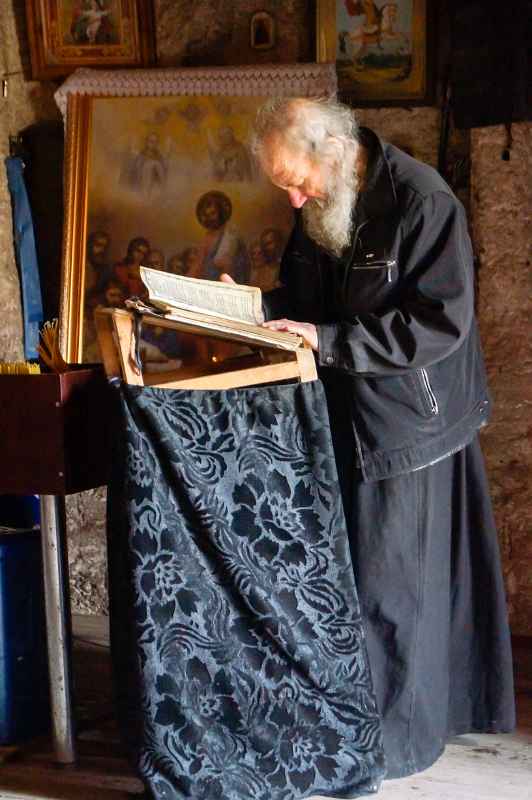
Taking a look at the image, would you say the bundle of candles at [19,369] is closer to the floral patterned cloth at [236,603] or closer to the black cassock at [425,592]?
the floral patterned cloth at [236,603]

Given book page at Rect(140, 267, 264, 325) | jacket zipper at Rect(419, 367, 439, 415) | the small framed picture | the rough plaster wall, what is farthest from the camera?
the small framed picture

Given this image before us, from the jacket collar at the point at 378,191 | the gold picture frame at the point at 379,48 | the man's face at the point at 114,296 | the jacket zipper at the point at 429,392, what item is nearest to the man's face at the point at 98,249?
the man's face at the point at 114,296

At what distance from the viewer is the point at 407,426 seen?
7.89 feet

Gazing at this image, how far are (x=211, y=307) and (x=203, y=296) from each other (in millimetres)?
37

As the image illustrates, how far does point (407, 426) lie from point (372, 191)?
59 centimetres

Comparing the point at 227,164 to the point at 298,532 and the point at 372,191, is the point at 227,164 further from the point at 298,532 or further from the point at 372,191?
the point at 298,532

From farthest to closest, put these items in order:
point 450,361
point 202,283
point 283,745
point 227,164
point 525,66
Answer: point 227,164 < point 525,66 < point 450,361 < point 283,745 < point 202,283

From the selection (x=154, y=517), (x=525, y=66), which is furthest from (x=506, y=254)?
(x=154, y=517)

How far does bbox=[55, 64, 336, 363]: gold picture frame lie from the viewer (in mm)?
3570

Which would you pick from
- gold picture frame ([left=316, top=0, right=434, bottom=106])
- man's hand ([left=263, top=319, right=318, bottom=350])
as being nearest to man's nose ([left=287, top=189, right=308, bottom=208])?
man's hand ([left=263, top=319, right=318, bottom=350])

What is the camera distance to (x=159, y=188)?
3.64 metres

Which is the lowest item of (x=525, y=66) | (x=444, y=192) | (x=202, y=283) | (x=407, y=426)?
(x=407, y=426)

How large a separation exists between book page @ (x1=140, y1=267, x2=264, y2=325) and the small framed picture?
1.64 m

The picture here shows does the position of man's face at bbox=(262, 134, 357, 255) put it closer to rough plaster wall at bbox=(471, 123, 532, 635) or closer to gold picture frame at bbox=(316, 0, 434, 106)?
rough plaster wall at bbox=(471, 123, 532, 635)
